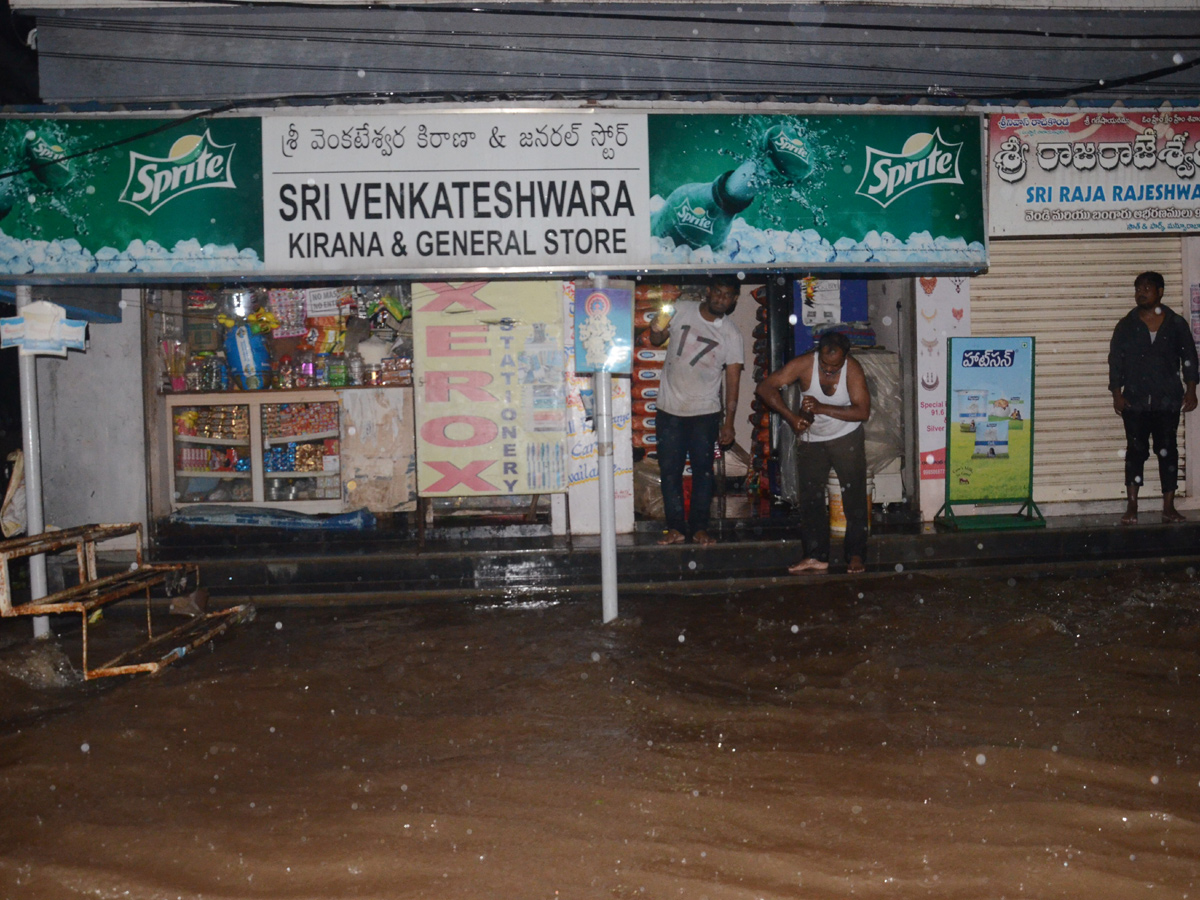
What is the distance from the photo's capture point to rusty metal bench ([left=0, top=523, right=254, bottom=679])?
211 inches

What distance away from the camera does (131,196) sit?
21.5 feet

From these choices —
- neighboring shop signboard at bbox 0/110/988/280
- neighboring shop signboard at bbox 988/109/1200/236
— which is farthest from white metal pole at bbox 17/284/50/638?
neighboring shop signboard at bbox 988/109/1200/236

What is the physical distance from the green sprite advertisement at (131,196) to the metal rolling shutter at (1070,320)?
684 centimetres

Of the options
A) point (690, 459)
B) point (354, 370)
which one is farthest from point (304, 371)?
point (690, 459)

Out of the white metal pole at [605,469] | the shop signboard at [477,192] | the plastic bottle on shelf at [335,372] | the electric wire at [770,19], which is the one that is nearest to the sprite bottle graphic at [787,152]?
the shop signboard at [477,192]

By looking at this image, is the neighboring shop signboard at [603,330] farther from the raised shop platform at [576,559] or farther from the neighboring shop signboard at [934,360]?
the neighboring shop signboard at [934,360]

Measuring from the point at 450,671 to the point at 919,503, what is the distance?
5410 mm

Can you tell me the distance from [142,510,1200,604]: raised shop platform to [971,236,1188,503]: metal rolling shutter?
1.12 meters

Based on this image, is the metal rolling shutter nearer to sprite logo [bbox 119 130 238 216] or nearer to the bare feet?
the bare feet

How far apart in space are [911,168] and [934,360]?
9.07 feet

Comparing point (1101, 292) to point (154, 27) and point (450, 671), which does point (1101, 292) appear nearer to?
point (450, 671)

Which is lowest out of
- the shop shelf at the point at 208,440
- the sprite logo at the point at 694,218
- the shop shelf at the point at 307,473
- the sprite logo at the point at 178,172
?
the shop shelf at the point at 307,473

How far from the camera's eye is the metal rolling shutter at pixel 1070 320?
9219mm

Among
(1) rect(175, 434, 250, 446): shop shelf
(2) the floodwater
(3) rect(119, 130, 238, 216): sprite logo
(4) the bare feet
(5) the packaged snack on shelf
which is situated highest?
(3) rect(119, 130, 238, 216): sprite logo
